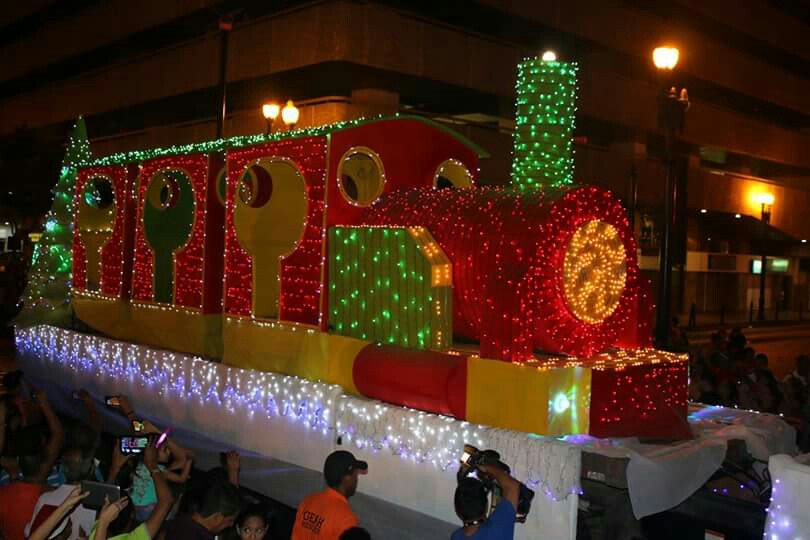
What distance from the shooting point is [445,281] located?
659 cm

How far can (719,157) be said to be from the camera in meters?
38.3

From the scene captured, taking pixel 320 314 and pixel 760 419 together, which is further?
pixel 320 314

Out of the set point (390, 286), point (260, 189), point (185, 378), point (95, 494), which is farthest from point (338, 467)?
point (260, 189)

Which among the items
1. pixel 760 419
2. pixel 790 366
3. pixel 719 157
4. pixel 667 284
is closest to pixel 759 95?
pixel 719 157

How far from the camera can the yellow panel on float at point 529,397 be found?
19.4 feet

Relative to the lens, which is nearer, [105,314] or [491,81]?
[105,314]

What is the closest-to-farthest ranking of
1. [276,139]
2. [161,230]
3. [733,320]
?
[276,139] < [161,230] < [733,320]

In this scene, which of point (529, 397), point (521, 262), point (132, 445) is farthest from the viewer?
point (521, 262)

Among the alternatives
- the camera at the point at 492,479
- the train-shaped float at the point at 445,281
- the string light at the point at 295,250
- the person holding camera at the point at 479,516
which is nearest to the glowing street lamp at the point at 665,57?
the train-shaped float at the point at 445,281

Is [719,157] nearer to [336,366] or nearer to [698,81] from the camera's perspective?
[698,81]

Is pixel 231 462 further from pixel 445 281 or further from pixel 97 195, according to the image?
pixel 97 195

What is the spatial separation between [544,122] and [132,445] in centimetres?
411

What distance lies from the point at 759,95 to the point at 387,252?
3544 centimetres

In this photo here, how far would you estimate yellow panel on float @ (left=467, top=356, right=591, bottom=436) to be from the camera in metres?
5.93
